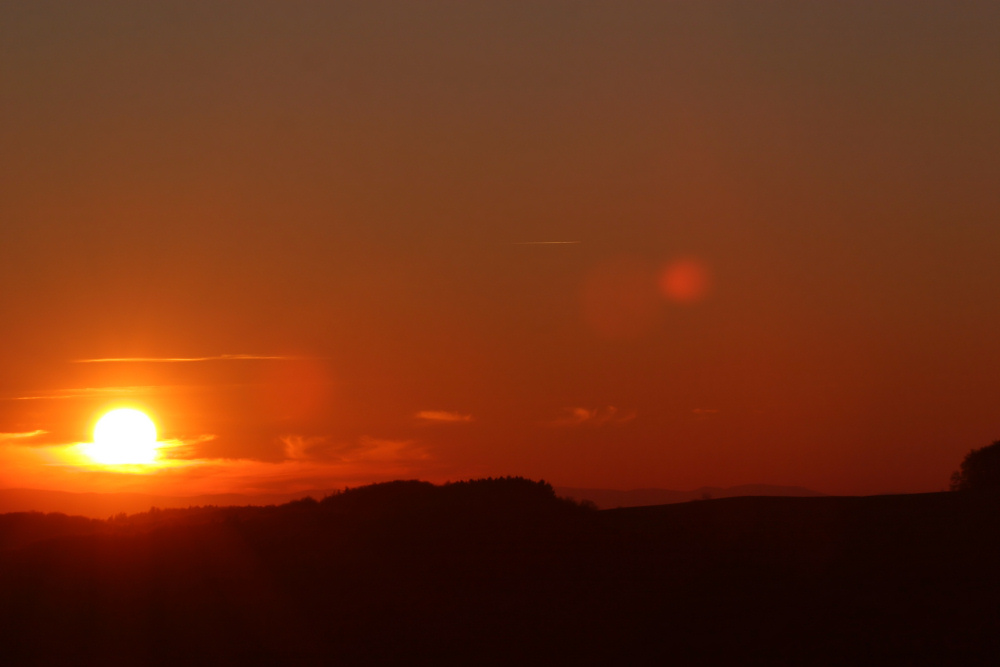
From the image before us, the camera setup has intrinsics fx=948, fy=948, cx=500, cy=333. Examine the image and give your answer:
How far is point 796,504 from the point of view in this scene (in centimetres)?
2569

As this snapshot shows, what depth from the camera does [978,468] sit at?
153 ft

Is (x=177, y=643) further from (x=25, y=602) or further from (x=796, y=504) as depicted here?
(x=796, y=504)

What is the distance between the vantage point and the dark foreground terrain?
15.0 metres

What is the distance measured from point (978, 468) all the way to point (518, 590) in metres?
37.0

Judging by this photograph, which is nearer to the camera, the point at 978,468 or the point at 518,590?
the point at 518,590

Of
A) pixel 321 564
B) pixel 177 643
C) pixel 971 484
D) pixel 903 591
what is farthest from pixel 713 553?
pixel 971 484

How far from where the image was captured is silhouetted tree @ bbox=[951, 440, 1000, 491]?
145 ft

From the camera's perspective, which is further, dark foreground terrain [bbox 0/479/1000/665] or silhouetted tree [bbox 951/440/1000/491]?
silhouetted tree [bbox 951/440/1000/491]

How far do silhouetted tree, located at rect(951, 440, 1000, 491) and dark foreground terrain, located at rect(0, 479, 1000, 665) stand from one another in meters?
22.9

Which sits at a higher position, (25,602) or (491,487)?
(491,487)

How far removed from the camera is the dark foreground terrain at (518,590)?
14961 millimetres

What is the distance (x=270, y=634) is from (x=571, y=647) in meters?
5.17

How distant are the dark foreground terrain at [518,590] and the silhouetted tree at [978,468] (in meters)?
22.9

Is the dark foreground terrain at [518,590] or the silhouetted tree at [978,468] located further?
the silhouetted tree at [978,468]
